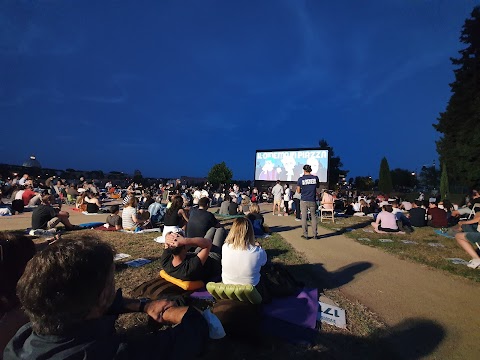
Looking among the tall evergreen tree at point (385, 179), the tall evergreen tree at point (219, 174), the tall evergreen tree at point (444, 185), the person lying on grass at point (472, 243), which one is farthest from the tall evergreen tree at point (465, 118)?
the tall evergreen tree at point (219, 174)

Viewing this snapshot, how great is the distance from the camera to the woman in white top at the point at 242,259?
2.90 meters

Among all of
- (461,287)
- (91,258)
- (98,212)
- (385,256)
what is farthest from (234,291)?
(98,212)

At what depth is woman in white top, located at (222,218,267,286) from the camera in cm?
290

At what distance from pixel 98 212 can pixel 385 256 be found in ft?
37.5

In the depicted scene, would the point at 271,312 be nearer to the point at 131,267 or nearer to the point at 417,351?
the point at 417,351

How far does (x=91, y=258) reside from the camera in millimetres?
1065

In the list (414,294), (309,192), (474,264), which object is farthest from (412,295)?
(309,192)

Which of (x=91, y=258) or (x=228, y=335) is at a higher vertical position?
(x=91, y=258)

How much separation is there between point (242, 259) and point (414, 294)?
8.39ft

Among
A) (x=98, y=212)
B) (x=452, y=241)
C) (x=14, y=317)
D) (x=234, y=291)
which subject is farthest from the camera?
(x=98, y=212)

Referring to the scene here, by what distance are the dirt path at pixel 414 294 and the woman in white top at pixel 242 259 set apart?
1.47m

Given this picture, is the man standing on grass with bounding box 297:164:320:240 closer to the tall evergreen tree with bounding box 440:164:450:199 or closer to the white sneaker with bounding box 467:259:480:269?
the white sneaker with bounding box 467:259:480:269

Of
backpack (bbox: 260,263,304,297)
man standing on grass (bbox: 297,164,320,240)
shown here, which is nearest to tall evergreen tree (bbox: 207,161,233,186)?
man standing on grass (bbox: 297,164,320,240)

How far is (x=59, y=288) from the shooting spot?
996 millimetres
